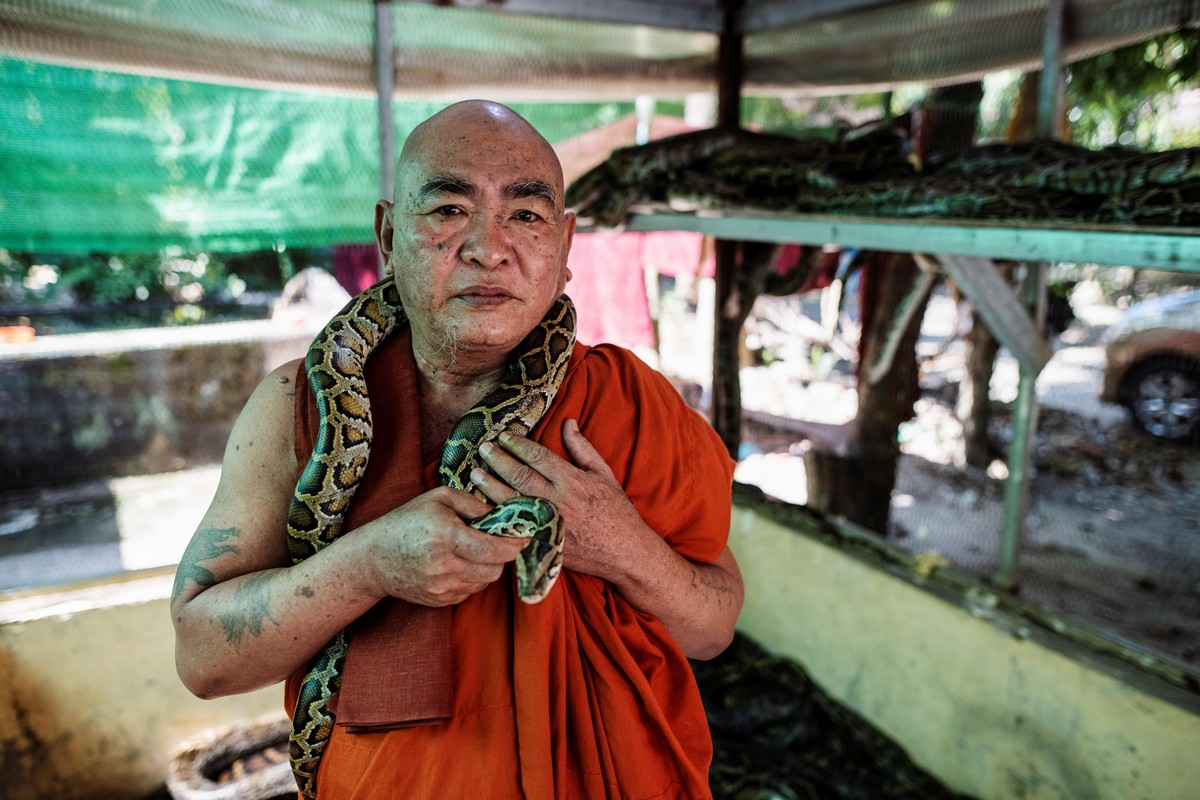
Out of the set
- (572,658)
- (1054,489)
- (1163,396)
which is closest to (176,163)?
(572,658)

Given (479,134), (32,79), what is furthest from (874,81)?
(32,79)

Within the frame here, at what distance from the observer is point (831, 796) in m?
3.58

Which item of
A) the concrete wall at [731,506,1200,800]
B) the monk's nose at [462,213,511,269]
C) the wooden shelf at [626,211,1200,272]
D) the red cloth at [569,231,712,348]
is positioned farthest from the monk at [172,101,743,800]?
the red cloth at [569,231,712,348]

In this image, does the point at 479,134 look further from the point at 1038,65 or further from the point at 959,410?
the point at 959,410

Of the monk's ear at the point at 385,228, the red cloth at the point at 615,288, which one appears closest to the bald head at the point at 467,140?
the monk's ear at the point at 385,228

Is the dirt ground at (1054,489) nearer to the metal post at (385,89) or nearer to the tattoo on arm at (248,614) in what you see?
the tattoo on arm at (248,614)

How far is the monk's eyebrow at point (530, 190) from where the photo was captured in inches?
69.0

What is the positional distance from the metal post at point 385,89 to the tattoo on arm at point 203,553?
9.80ft

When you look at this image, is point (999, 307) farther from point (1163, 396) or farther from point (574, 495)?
point (1163, 396)

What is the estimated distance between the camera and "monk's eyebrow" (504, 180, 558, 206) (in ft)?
5.75

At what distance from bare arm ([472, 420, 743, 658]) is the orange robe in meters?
0.06

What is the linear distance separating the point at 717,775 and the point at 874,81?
428cm

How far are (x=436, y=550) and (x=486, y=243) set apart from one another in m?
0.70

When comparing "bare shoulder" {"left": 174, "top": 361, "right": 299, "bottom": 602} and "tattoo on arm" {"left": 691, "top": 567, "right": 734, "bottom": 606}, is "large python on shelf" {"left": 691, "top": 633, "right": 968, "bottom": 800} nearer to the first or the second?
"tattoo on arm" {"left": 691, "top": 567, "right": 734, "bottom": 606}
